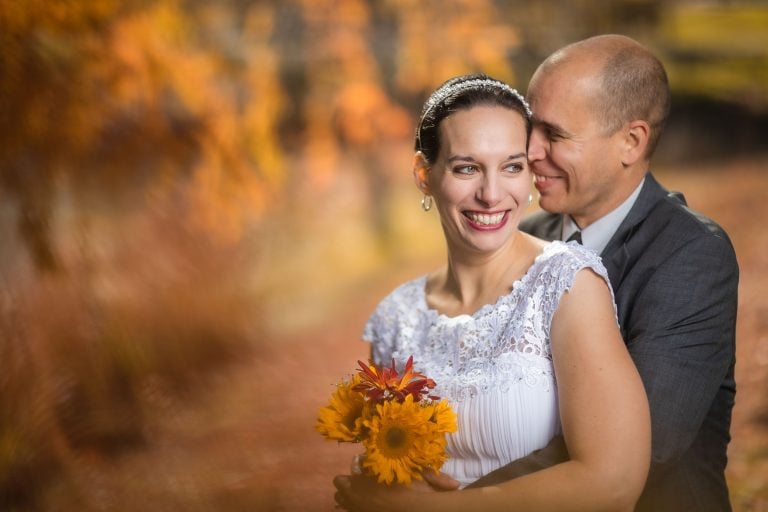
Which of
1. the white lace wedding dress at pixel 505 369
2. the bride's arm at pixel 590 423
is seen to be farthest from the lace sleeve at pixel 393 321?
the bride's arm at pixel 590 423

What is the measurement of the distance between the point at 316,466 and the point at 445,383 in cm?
399

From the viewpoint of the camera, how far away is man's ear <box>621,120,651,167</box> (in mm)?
2646

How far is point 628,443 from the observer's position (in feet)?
6.59

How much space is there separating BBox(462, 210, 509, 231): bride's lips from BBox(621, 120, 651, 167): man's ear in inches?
21.5

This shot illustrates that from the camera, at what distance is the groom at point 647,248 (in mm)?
2281

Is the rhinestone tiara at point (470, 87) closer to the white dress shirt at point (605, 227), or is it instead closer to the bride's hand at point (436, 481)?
the white dress shirt at point (605, 227)

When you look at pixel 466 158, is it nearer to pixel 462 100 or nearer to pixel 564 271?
pixel 462 100

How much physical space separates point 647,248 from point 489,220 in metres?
0.48

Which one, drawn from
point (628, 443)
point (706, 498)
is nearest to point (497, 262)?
point (628, 443)

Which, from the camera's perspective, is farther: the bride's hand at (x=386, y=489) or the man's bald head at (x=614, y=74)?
the man's bald head at (x=614, y=74)

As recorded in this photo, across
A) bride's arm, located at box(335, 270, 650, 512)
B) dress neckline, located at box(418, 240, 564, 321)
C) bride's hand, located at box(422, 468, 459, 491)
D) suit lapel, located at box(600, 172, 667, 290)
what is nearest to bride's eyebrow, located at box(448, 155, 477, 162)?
dress neckline, located at box(418, 240, 564, 321)

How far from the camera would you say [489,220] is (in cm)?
229

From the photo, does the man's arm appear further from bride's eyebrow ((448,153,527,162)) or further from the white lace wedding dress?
bride's eyebrow ((448,153,527,162))

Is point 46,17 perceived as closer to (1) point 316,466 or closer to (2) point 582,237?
(1) point 316,466
